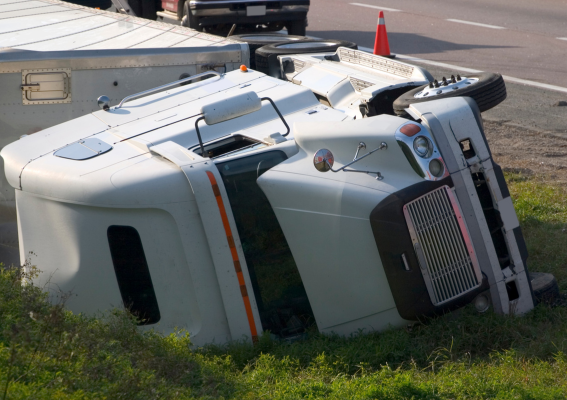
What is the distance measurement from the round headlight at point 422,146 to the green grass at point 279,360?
0.94 metres

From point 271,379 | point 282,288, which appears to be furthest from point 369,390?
point 282,288

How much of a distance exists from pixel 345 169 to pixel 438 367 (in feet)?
3.89

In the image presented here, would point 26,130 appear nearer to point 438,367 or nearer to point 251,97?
point 251,97

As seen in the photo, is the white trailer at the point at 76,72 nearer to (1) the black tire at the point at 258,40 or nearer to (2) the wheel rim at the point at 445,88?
(1) the black tire at the point at 258,40

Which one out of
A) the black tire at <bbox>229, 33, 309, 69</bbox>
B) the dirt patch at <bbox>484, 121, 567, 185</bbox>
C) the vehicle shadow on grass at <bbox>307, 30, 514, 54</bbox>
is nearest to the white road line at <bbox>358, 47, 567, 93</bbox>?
the vehicle shadow on grass at <bbox>307, 30, 514, 54</bbox>

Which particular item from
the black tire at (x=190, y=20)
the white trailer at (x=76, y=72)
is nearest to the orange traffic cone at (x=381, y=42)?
the black tire at (x=190, y=20)

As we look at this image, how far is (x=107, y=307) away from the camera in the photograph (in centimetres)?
404

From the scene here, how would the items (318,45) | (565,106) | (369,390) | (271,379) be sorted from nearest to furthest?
(369,390) → (271,379) → (318,45) → (565,106)

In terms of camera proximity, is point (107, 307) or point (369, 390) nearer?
point (369, 390)

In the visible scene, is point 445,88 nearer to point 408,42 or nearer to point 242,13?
point 242,13

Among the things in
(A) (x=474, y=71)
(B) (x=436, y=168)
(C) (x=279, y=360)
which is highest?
(B) (x=436, y=168)

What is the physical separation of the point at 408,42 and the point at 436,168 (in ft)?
31.9

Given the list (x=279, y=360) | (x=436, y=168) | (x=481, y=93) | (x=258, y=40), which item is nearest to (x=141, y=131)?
(x=279, y=360)

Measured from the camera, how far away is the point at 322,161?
369 centimetres
